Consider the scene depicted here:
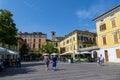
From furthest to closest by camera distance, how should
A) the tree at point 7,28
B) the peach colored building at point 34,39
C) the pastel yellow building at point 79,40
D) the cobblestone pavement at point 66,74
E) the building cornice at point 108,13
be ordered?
the peach colored building at point 34,39 < the pastel yellow building at point 79,40 < the building cornice at point 108,13 < the tree at point 7,28 < the cobblestone pavement at point 66,74

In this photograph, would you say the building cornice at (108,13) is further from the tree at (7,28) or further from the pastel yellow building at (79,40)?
the tree at (7,28)

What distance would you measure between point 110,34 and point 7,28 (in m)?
20.3

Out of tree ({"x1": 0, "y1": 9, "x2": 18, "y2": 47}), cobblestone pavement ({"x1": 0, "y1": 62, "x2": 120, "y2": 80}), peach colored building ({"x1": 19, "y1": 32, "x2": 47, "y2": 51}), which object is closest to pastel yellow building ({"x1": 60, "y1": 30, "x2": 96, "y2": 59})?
tree ({"x1": 0, "y1": 9, "x2": 18, "y2": 47})

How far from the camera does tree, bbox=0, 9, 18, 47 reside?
1205 inches

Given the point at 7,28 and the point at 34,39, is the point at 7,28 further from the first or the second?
the point at 34,39

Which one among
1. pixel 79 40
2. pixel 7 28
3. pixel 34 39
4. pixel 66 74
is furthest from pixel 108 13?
pixel 34 39

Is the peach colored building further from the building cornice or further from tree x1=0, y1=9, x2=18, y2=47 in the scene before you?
tree x1=0, y1=9, x2=18, y2=47

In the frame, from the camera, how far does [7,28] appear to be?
30.8 meters

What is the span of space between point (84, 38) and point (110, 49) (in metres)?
21.7

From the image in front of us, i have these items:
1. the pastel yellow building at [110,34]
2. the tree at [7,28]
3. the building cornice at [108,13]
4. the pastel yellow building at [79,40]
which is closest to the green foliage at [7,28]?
the tree at [7,28]

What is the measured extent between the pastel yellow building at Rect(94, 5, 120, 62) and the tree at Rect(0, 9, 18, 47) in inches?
735

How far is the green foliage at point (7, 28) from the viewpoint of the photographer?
30.6 meters

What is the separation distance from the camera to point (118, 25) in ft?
103

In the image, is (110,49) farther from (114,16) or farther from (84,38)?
(84,38)
